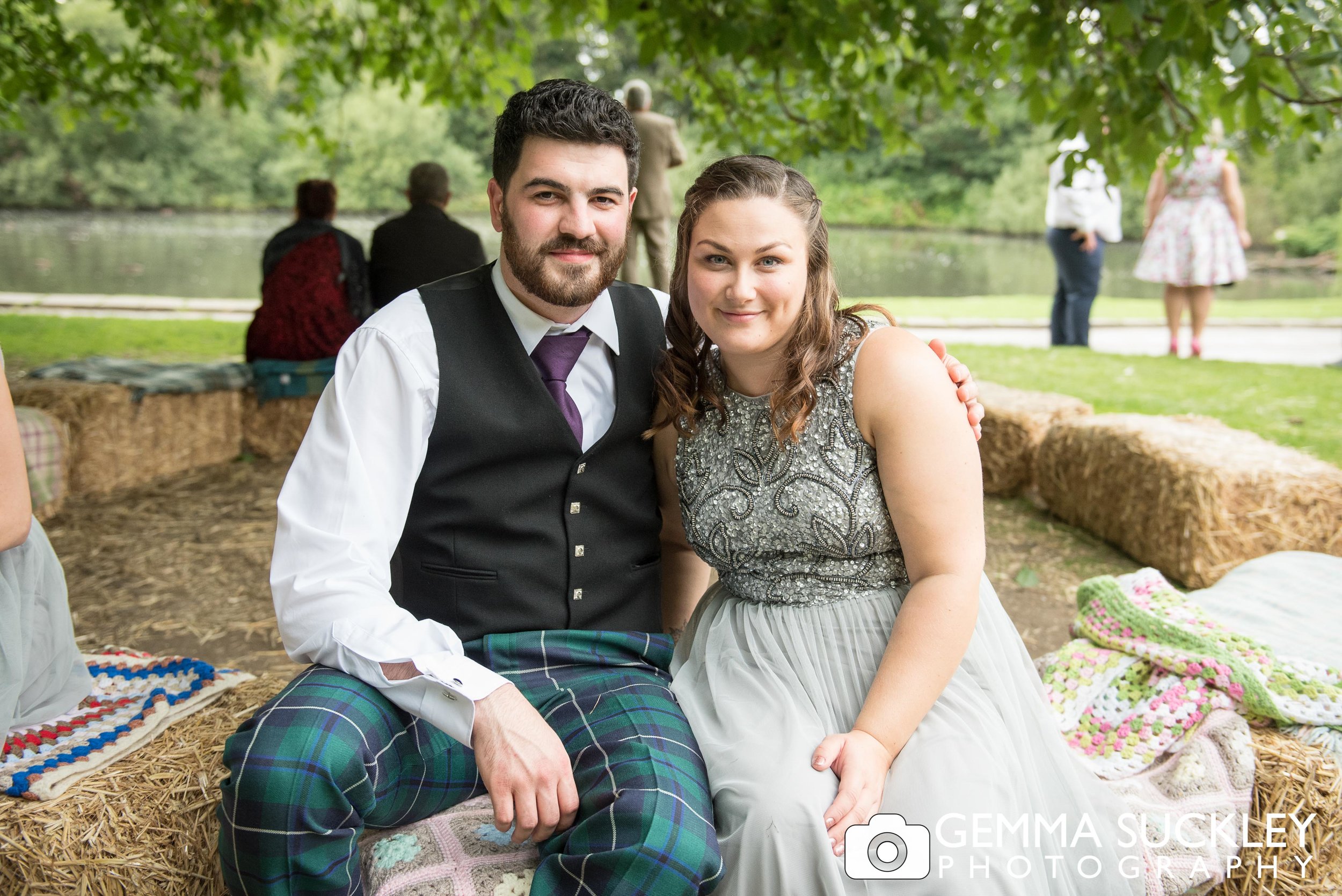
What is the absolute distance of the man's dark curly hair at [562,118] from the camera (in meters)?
1.92

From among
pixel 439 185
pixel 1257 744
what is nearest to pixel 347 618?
pixel 1257 744

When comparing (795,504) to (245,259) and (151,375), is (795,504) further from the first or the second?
(245,259)

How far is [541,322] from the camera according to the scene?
1979 millimetres

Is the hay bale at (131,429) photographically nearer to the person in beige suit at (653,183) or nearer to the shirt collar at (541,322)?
the person in beige suit at (653,183)

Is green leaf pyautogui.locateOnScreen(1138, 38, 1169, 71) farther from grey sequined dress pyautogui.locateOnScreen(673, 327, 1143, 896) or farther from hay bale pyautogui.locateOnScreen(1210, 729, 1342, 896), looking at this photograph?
hay bale pyautogui.locateOnScreen(1210, 729, 1342, 896)

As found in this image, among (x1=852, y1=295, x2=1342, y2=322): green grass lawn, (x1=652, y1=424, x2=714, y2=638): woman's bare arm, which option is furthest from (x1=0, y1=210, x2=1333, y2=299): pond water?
(x1=652, y1=424, x2=714, y2=638): woman's bare arm

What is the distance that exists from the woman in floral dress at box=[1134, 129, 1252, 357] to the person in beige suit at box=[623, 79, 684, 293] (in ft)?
12.7

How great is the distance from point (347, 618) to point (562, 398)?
0.58 metres

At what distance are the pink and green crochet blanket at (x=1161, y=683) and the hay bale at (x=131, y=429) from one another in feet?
14.8

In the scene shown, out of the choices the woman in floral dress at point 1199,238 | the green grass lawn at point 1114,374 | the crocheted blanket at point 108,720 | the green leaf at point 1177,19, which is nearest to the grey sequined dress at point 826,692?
the crocheted blanket at point 108,720

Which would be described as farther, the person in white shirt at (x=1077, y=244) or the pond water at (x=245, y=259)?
the pond water at (x=245, y=259)

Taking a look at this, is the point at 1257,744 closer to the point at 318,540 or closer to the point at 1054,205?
the point at 318,540

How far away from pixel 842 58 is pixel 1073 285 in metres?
4.67

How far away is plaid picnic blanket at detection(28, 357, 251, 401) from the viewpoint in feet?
17.0
